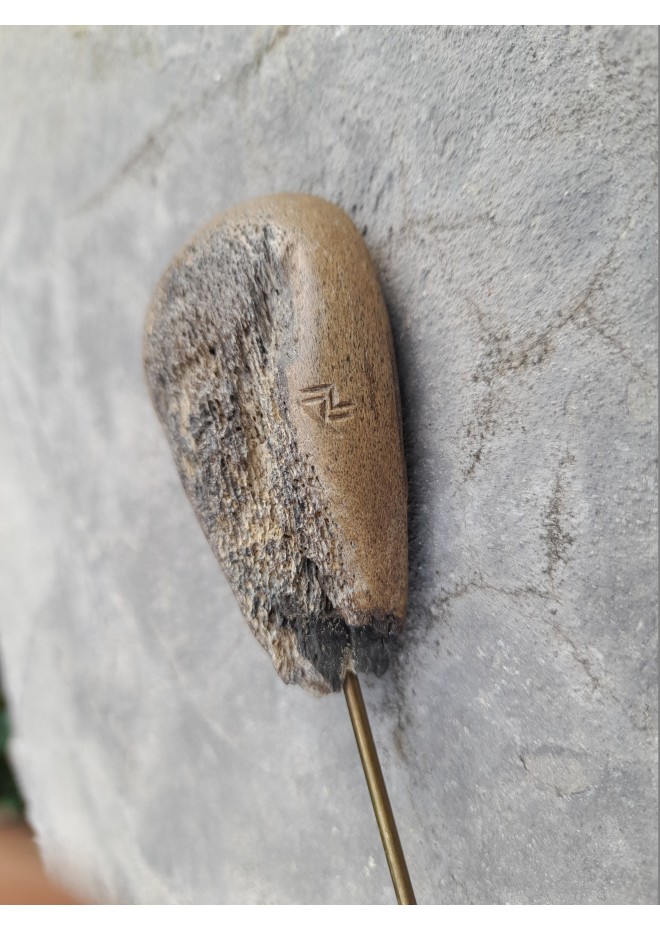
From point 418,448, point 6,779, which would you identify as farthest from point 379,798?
point 6,779

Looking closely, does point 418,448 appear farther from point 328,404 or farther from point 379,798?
point 379,798

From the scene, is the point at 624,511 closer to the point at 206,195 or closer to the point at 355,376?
the point at 355,376

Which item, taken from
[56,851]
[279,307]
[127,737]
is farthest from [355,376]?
[56,851]

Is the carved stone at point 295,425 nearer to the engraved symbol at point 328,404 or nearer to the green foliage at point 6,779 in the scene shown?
the engraved symbol at point 328,404

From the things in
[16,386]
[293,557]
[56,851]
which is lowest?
[56,851]

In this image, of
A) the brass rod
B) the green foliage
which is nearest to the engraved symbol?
the brass rod
